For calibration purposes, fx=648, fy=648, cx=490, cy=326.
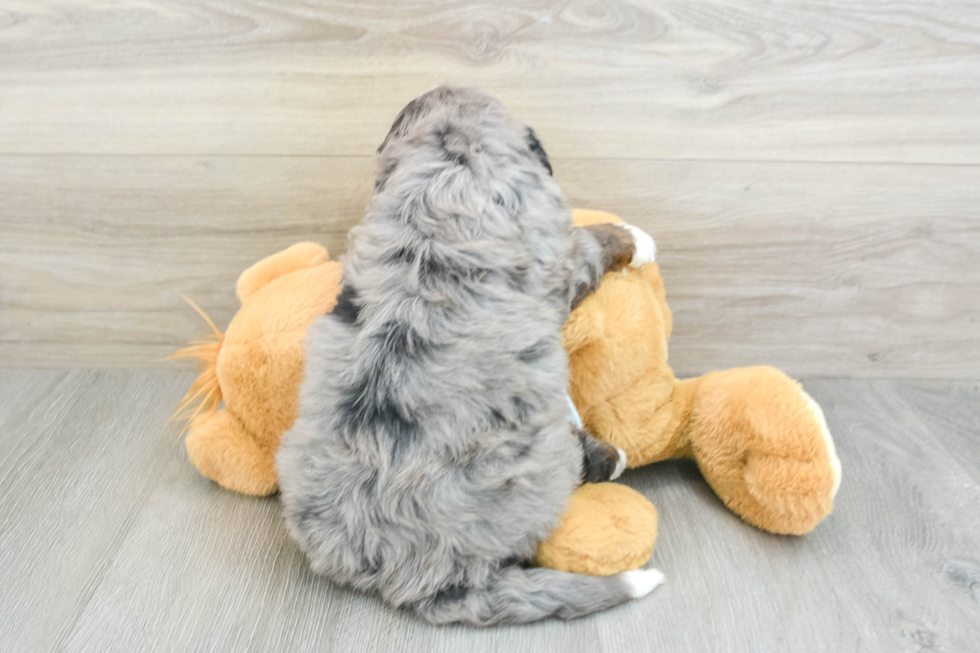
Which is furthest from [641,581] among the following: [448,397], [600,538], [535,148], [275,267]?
[275,267]

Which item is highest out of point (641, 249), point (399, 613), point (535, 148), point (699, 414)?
point (535, 148)

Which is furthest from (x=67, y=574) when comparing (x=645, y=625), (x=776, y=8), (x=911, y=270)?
(x=911, y=270)

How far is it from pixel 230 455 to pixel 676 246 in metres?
0.77

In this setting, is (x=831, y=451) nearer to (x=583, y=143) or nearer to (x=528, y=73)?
(x=583, y=143)

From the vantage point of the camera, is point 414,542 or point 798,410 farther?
point 798,410

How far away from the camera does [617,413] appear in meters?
0.90

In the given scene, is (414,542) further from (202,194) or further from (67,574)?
(202,194)

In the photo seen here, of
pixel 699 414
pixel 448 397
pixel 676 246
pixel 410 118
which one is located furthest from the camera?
pixel 676 246

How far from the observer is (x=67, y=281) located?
116 cm

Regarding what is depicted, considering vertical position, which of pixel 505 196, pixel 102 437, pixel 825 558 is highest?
pixel 505 196

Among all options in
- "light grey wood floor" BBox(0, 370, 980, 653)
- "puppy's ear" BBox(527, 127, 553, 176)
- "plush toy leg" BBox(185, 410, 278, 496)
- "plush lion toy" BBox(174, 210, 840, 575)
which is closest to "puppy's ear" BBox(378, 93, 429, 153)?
"puppy's ear" BBox(527, 127, 553, 176)

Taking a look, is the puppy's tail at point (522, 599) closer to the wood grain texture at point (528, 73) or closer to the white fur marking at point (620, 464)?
the white fur marking at point (620, 464)

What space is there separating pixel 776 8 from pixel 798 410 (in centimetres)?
58

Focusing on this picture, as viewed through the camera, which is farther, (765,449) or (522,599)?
(765,449)
